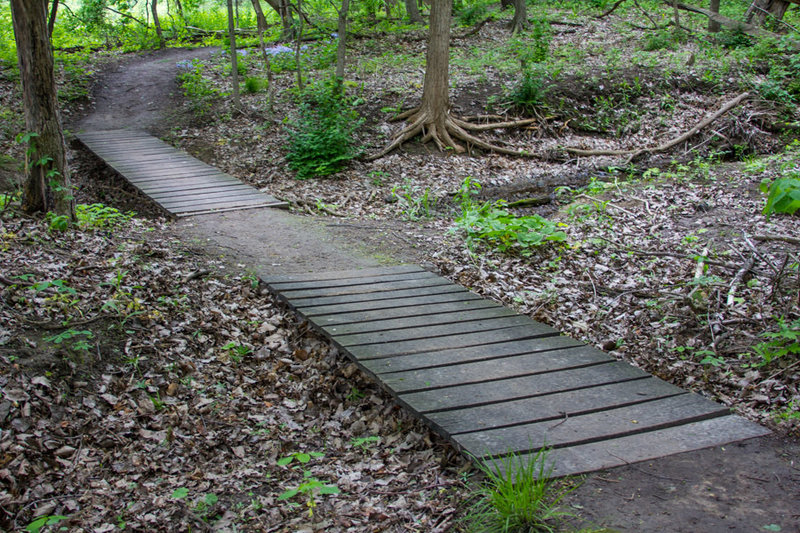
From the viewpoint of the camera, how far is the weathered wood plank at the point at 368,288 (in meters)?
5.87

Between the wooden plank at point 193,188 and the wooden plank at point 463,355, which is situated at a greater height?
the wooden plank at point 193,188

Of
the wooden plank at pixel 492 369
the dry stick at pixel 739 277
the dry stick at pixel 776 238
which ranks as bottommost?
the wooden plank at pixel 492 369

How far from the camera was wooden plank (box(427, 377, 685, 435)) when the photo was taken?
3791mm

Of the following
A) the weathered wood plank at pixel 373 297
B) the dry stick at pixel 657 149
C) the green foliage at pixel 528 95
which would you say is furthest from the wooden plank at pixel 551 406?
the green foliage at pixel 528 95

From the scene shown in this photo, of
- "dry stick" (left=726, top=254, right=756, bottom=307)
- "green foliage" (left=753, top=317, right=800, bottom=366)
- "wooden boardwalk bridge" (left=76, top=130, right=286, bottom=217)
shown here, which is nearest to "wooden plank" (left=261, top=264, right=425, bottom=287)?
"wooden boardwalk bridge" (left=76, top=130, right=286, bottom=217)

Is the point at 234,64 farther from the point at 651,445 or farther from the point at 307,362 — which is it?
the point at 651,445

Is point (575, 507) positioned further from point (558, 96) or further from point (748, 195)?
point (558, 96)

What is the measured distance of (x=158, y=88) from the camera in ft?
50.1

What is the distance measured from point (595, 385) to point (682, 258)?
2.94m

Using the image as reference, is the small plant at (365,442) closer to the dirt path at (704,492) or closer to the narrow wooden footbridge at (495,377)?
the narrow wooden footbridge at (495,377)

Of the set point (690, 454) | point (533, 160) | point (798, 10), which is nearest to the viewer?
point (690, 454)

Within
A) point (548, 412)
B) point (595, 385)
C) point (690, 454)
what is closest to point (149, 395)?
point (548, 412)

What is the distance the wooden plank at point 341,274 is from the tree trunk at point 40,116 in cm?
260

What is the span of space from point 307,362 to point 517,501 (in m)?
2.59
